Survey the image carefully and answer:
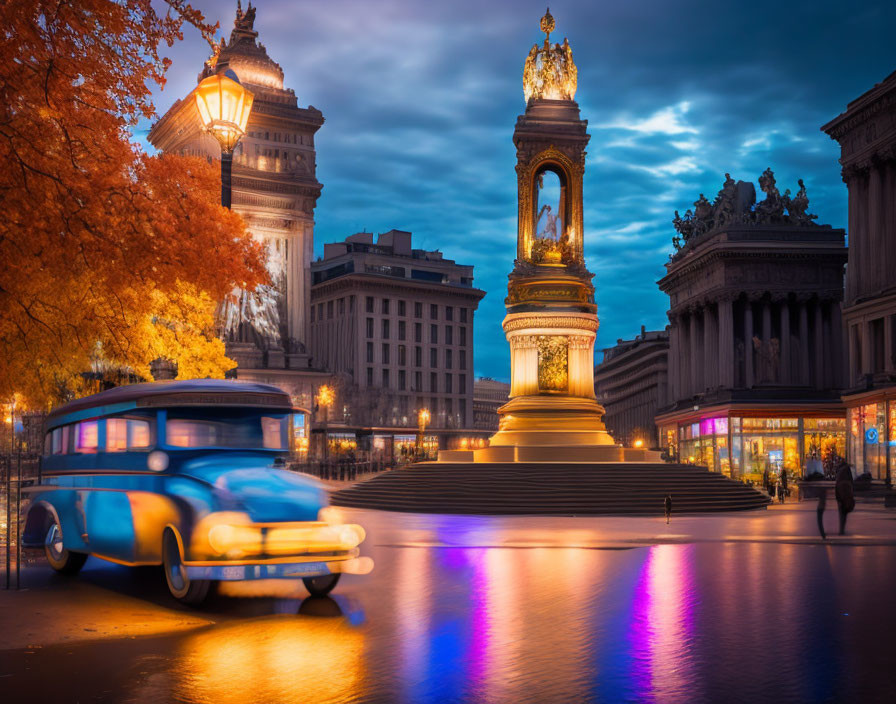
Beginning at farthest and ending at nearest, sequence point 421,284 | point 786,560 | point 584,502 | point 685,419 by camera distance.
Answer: point 421,284
point 685,419
point 584,502
point 786,560

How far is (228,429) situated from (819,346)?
86582 millimetres

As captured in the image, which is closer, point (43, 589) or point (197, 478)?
point (197, 478)

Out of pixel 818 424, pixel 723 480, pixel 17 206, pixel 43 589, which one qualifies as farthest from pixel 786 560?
pixel 818 424

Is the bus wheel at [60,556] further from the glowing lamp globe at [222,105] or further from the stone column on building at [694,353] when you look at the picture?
the stone column on building at [694,353]

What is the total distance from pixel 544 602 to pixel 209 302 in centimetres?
1532

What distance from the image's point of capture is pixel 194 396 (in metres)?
14.5

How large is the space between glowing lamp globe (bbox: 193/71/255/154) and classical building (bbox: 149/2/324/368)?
3217 inches

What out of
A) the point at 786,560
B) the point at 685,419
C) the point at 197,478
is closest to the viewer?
the point at 197,478

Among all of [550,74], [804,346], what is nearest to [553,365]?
[550,74]

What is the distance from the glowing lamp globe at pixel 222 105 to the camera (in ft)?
50.3

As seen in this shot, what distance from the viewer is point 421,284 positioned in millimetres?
143375

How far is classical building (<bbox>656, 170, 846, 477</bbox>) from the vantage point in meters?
86.0

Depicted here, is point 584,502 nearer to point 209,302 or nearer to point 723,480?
point 723,480

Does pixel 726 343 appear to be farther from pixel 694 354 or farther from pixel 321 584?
pixel 321 584
